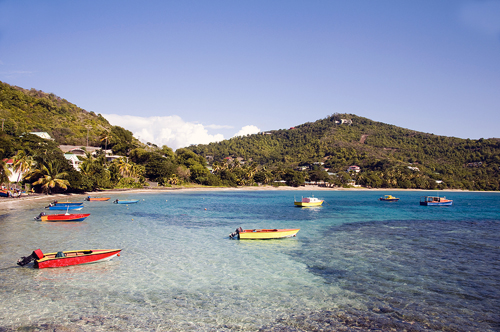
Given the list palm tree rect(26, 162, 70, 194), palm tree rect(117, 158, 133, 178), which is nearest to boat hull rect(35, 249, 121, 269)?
palm tree rect(26, 162, 70, 194)

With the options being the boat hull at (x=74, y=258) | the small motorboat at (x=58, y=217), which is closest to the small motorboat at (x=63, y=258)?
the boat hull at (x=74, y=258)

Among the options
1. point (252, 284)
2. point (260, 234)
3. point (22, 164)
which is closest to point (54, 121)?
point (22, 164)

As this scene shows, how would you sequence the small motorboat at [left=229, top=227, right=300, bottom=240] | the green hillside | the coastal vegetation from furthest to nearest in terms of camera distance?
the green hillside → the coastal vegetation → the small motorboat at [left=229, top=227, right=300, bottom=240]

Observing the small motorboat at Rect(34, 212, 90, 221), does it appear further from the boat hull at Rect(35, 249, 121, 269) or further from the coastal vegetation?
the coastal vegetation

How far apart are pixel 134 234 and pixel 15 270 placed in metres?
12.1

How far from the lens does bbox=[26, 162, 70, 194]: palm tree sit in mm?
60719

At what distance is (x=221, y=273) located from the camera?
17875 millimetres

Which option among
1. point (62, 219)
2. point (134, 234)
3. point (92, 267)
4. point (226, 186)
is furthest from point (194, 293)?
point (226, 186)

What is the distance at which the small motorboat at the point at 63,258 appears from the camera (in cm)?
1750

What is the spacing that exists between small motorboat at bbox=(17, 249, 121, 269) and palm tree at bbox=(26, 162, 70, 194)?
50.0 metres

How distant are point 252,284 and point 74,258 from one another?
33.7 ft

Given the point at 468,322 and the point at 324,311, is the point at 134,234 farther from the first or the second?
the point at 468,322

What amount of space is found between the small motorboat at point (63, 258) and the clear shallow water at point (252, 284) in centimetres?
34

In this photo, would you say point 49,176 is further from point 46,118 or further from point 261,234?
point 46,118
